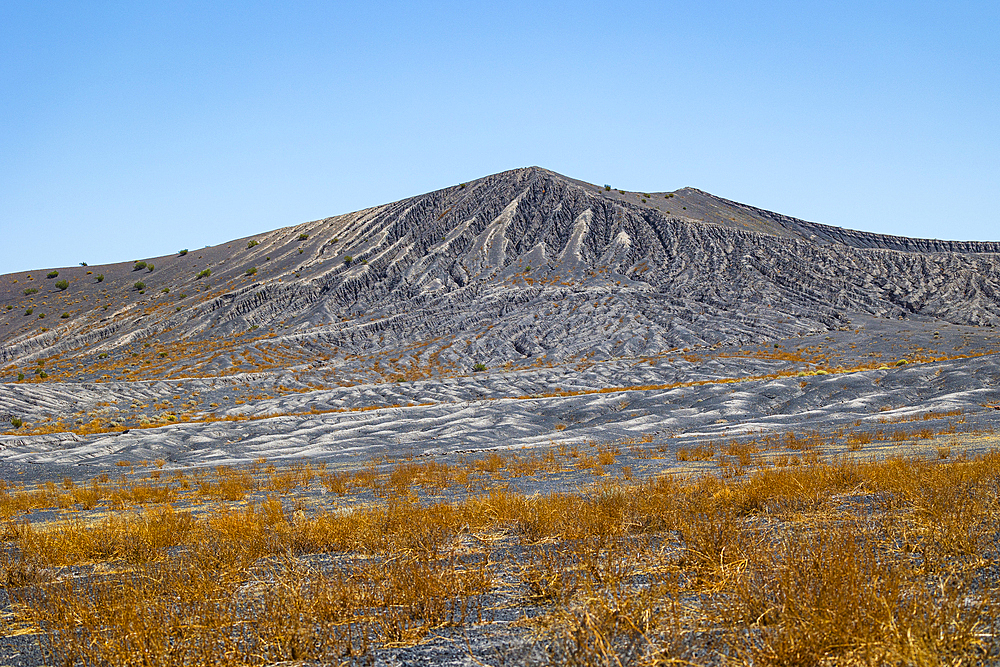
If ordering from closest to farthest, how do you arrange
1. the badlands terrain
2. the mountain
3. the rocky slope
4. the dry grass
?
the dry grass, the badlands terrain, the mountain, the rocky slope

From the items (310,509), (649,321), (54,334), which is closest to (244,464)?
(310,509)

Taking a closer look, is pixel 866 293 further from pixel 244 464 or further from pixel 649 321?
pixel 244 464

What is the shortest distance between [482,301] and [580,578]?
76014mm

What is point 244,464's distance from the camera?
24484 millimetres

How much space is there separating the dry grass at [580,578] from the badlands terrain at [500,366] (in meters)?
0.09

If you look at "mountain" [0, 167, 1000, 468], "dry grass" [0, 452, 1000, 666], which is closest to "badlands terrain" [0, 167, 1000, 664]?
"dry grass" [0, 452, 1000, 666]

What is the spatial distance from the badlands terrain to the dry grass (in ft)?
0.30

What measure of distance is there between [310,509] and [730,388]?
29062 millimetres

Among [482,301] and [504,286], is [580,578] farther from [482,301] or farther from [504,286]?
[504,286]

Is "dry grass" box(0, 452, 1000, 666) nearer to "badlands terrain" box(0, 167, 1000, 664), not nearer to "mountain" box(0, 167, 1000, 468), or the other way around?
"badlands terrain" box(0, 167, 1000, 664)

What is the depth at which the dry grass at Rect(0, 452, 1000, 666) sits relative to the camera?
4328mm

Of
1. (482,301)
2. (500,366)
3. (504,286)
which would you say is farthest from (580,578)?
(504,286)

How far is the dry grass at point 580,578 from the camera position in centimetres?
433

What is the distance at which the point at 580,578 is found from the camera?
583cm
